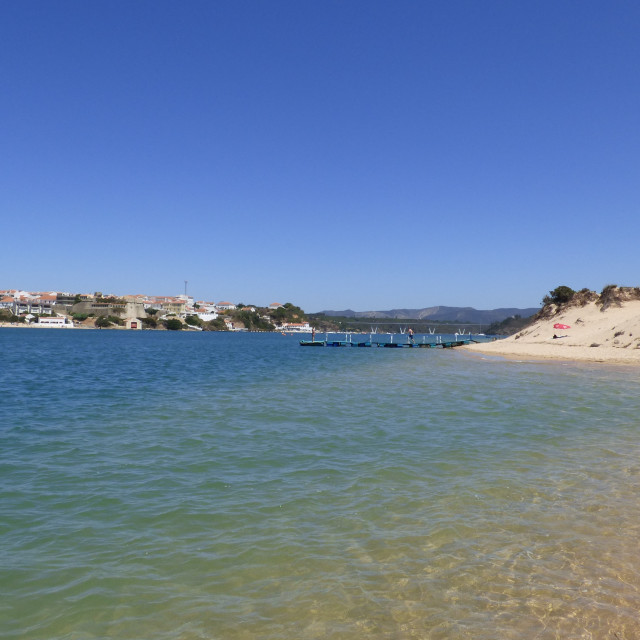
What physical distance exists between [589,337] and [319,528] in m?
66.6

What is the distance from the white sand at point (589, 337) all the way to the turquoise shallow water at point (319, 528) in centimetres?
3981

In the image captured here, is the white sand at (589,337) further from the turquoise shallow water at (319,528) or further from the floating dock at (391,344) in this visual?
the turquoise shallow water at (319,528)

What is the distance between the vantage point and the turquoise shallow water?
5.45 metres

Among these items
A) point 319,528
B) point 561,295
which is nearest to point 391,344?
point 561,295

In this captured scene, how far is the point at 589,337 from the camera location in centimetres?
6444

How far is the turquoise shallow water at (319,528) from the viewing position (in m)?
5.45

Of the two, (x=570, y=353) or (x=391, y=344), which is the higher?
(x=570, y=353)

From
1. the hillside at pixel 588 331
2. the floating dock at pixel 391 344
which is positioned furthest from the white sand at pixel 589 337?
the floating dock at pixel 391 344

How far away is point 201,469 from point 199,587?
211 inches

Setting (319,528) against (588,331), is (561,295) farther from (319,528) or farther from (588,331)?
(319,528)

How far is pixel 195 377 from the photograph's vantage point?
117 ft

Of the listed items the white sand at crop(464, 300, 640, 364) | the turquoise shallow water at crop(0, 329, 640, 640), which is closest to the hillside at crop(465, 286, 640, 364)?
the white sand at crop(464, 300, 640, 364)

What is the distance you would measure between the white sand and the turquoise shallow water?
39.8 meters

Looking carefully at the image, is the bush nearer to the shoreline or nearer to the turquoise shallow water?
the shoreline
